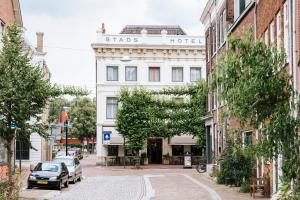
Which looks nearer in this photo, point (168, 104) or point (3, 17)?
point (3, 17)

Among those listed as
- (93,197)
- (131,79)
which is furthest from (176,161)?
(93,197)

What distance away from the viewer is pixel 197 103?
52.8 metres

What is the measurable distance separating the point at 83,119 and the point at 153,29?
119ft

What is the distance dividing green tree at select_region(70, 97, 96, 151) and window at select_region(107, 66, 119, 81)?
37352mm

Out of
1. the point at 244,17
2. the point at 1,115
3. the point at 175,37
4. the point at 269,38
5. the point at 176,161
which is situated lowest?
the point at 176,161

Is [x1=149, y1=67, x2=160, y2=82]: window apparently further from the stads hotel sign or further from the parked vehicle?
the parked vehicle

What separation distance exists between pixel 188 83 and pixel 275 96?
140 feet

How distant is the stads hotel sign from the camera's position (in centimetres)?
5494

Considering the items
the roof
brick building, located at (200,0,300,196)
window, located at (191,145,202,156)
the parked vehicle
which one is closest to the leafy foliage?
window, located at (191,145,202,156)

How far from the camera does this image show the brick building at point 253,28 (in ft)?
56.0

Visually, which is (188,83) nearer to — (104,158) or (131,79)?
(131,79)

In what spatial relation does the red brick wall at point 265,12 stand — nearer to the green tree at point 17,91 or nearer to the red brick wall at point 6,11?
the green tree at point 17,91

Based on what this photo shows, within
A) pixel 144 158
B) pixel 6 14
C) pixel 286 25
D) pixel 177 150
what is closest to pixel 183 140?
pixel 177 150

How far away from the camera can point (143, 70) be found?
5528cm
